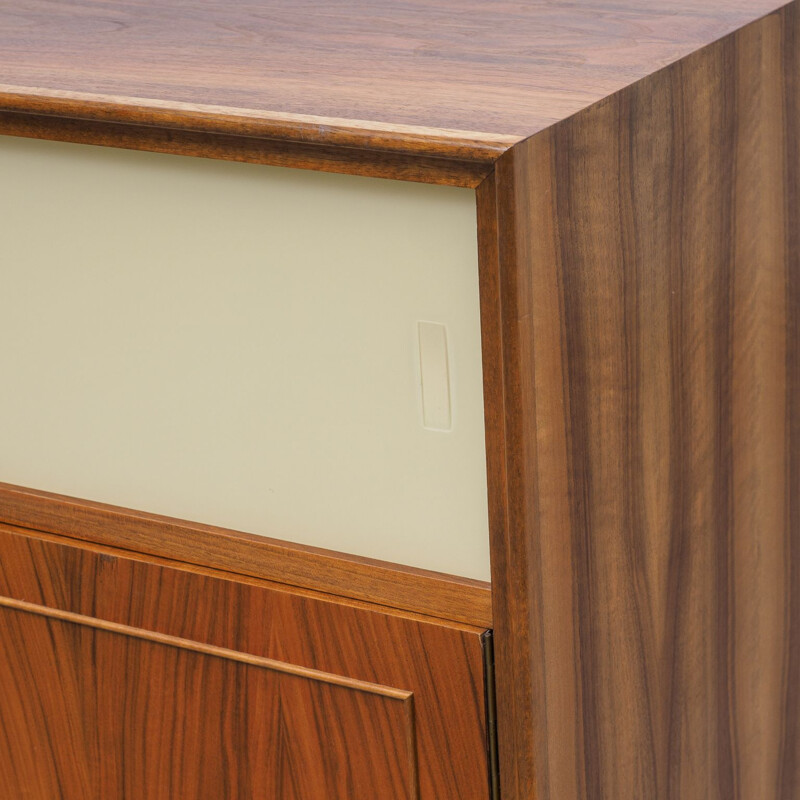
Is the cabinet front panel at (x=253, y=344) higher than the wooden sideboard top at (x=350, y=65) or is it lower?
lower

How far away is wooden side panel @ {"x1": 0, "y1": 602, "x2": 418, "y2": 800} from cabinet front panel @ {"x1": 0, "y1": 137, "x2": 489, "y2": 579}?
76 mm

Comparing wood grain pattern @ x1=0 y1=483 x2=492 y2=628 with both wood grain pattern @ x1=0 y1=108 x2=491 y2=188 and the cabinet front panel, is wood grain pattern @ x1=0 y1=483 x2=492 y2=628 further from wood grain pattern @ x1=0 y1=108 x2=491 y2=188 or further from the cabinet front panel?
wood grain pattern @ x1=0 y1=108 x2=491 y2=188

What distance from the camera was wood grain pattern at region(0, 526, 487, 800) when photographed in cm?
58

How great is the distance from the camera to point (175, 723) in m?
0.65

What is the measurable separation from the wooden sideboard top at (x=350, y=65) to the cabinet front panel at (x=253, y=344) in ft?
0.09

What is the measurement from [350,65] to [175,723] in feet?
1.12

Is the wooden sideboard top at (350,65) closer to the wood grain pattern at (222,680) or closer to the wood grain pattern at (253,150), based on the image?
the wood grain pattern at (253,150)

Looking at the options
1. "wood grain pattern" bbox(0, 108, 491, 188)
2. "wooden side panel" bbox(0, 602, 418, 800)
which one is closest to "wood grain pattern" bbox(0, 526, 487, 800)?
"wooden side panel" bbox(0, 602, 418, 800)

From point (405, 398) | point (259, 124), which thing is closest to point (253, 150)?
point (259, 124)

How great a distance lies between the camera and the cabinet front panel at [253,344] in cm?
52

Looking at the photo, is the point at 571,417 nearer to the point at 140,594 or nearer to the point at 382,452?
the point at 382,452

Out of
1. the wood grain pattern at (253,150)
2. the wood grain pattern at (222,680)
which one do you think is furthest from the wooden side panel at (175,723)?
the wood grain pattern at (253,150)

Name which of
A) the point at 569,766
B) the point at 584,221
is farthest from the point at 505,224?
the point at 569,766

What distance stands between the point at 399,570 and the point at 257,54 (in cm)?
25
